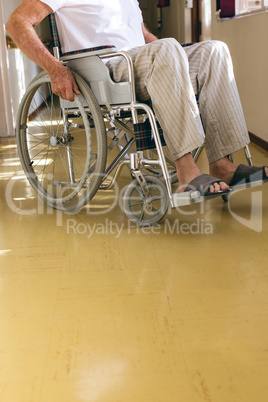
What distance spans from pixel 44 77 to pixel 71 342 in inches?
42.9

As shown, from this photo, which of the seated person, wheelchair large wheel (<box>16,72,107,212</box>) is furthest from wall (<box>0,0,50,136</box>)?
the seated person

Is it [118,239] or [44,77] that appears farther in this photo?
[44,77]

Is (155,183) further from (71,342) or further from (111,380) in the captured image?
(111,380)

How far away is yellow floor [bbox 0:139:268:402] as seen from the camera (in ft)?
3.16

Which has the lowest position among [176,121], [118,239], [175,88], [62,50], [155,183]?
[118,239]

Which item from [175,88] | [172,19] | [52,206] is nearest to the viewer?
[175,88]

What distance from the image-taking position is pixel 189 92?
5.38 ft

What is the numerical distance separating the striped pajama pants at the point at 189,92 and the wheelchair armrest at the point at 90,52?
0.10 meters

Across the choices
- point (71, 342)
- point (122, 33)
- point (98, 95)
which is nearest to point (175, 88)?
point (98, 95)

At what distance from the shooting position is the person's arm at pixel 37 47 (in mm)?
1754

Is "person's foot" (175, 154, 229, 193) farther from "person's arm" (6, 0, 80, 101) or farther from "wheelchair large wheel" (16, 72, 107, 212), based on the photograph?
"person's arm" (6, 0, 80, 101)

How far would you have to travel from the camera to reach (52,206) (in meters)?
2.00

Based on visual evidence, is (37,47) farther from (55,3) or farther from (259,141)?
(259,141)

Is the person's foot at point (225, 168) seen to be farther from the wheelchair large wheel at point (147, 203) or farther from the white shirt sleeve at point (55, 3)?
the white shirt sleeve at point (55, 3)
